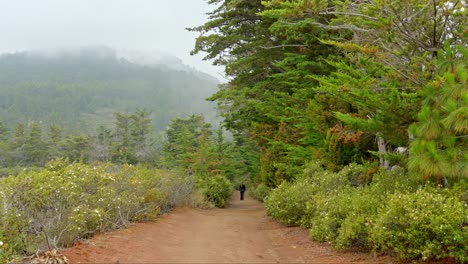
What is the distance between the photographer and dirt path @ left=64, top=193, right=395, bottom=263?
7309mm

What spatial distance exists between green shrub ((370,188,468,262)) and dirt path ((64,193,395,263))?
71 cm

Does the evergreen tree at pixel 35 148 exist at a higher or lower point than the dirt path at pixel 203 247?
higher

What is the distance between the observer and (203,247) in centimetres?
901

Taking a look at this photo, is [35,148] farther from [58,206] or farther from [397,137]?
[397,137]

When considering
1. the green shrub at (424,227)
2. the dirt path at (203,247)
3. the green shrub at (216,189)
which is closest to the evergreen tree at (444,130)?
the green shrub at (424,227)

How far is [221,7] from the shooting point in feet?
76.8

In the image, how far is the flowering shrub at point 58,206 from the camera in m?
6.94

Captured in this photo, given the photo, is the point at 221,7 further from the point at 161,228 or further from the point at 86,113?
the point at 86,113

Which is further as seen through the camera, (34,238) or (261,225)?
(261,225)

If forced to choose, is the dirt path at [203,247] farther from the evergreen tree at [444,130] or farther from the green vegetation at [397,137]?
the evergreen tree at [444,130]

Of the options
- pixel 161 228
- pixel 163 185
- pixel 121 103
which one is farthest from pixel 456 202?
pixel 121 103

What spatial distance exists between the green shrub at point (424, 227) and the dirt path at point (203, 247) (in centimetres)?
71

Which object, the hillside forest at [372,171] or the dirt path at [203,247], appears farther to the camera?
the dirt path at [203,247]

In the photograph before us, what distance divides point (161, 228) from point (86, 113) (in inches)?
5877
